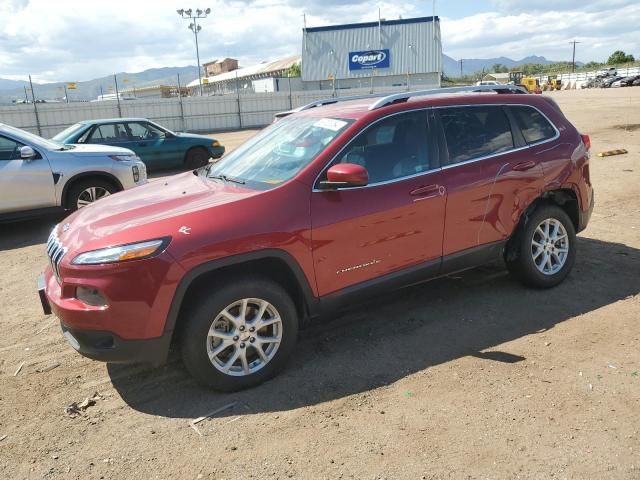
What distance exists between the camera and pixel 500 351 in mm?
3838

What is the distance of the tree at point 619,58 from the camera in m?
86.9

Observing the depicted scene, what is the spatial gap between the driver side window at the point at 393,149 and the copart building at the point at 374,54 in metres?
50.0

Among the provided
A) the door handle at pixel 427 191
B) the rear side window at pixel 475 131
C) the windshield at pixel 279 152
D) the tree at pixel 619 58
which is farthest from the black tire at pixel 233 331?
the tree at pixel 619 58

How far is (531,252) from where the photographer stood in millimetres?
4676

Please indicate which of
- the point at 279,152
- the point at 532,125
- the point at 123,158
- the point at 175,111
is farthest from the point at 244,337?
the point at 175,111

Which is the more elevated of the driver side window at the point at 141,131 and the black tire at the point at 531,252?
the driver side window at the point at 141,131

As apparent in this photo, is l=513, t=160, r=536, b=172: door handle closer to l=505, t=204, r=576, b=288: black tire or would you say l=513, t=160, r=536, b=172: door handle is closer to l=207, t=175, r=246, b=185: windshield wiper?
l=505, t=204, r=576, b=288: black tire

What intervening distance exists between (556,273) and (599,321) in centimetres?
70

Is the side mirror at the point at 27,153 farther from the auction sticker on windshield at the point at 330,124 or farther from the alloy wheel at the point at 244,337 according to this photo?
the alloy wheel at the point at 244,337

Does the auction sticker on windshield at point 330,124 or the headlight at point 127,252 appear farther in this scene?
the auction sticker on windshield at point 330,124

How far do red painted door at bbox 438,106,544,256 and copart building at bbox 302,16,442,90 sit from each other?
4961 cm

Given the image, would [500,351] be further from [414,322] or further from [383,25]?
[383,25]

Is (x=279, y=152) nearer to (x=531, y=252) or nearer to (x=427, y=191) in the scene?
(x=427, y=191)

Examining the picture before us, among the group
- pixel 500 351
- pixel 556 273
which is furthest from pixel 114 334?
pixel 556 273
